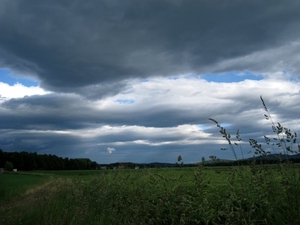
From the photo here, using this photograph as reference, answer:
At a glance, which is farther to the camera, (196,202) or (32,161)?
(32,161)

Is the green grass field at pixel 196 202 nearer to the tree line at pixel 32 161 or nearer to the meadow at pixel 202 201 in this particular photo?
the meadow at pixel 202 201

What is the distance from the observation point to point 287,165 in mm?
4605

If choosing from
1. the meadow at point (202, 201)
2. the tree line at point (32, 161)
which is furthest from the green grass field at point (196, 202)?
the tree line at point (32, 161)

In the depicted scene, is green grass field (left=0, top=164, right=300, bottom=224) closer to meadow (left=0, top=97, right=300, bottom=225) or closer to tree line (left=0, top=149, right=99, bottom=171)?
meadow (left=0, top=97, right=300, bottom=225)

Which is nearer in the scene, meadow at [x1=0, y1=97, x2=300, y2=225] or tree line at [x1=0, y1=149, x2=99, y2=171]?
meadow at [x1=0, y1=97, x2=300, y2=225]

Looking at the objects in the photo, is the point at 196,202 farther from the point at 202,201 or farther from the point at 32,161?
the point at 32,161

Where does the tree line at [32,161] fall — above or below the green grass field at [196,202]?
above

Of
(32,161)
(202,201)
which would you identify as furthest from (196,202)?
(32,161)

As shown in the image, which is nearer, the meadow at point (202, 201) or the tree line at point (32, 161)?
the meadow at point (202, 201)

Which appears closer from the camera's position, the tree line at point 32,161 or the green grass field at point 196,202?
the green grass field at point 196,202

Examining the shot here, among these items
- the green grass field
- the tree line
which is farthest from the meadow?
the tree line

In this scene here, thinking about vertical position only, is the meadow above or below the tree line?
below

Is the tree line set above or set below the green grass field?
above

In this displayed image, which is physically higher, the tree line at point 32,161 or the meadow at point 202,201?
the tree line at point 32,161
